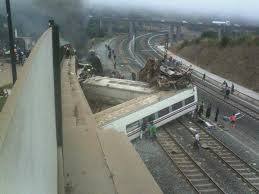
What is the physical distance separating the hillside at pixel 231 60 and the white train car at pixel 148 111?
13.1 m

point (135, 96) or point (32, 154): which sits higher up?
point (32, 154)

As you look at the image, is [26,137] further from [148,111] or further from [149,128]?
[148,111]

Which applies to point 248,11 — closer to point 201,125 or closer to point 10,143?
point 201,125

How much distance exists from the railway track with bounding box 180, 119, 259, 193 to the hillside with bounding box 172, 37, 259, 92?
1559 centimetres

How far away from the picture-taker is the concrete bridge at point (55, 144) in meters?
4.27

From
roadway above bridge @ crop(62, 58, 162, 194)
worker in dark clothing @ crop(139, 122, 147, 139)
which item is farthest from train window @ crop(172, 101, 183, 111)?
roadway above bridge @ crop(62, 58, 162, 194)

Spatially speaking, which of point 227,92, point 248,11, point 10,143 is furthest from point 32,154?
point 248,11

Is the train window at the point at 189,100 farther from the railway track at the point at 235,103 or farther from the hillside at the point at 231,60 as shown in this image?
the hillside at the point at 231,60

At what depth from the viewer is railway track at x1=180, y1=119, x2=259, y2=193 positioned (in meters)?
16.7

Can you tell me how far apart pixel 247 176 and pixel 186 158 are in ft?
9.63

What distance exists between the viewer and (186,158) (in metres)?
19.0

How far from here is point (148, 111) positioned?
21641 millimetres

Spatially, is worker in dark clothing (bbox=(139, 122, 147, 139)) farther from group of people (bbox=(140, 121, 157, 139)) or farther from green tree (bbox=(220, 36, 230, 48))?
green tree (bbox=(220, 36, 230, 48))

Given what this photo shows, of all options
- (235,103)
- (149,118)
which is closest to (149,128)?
(149,118)
